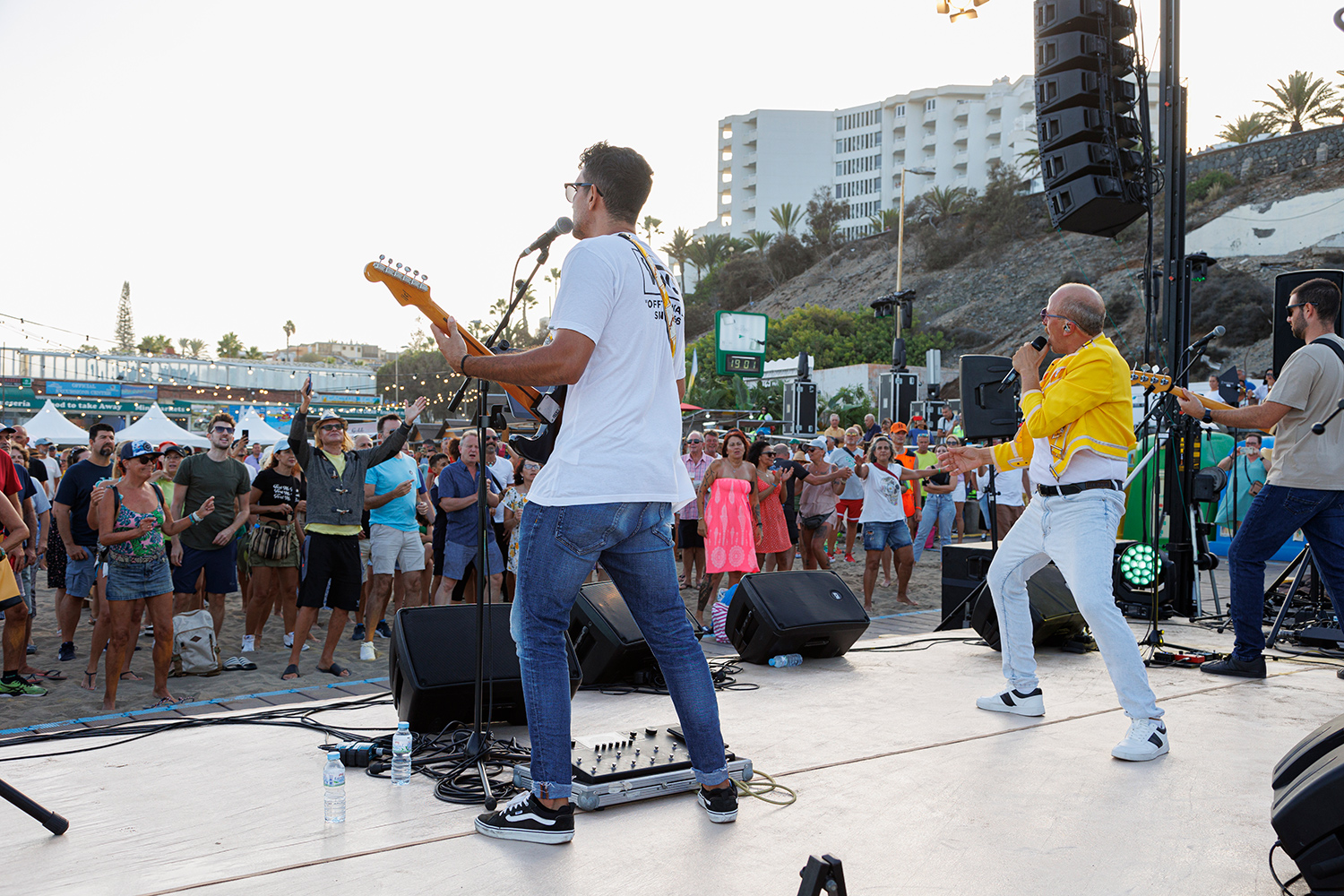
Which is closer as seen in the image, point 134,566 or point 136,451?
point 134,566

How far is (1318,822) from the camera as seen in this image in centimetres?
215

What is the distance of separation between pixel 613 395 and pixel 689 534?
8.39 metres

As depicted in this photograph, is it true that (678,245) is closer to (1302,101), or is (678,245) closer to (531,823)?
(1302,101)

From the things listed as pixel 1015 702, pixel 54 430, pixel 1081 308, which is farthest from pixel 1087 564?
pixel 54 430

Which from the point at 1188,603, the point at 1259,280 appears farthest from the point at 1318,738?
the point at 1259,280

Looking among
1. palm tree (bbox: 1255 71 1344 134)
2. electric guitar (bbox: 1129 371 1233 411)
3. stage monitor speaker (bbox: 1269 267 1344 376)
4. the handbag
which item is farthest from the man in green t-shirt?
palm tree (bbox: 1255 71 1344 134)

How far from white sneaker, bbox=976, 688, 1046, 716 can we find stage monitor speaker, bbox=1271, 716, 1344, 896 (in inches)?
73.4

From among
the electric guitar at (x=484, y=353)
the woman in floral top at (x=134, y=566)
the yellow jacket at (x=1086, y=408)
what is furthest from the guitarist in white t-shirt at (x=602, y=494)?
the woman in floral top at (x=134, y=566)

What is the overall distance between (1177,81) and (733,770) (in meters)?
7.63

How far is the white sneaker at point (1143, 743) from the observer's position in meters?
3.46

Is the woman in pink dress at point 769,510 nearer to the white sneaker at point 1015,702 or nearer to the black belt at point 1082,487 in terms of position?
the white sneaker at point 1015,702

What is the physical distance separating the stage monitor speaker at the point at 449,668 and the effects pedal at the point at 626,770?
541mm

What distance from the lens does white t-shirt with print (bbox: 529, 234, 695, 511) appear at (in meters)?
2.65

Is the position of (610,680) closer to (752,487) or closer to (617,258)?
(617,258)
